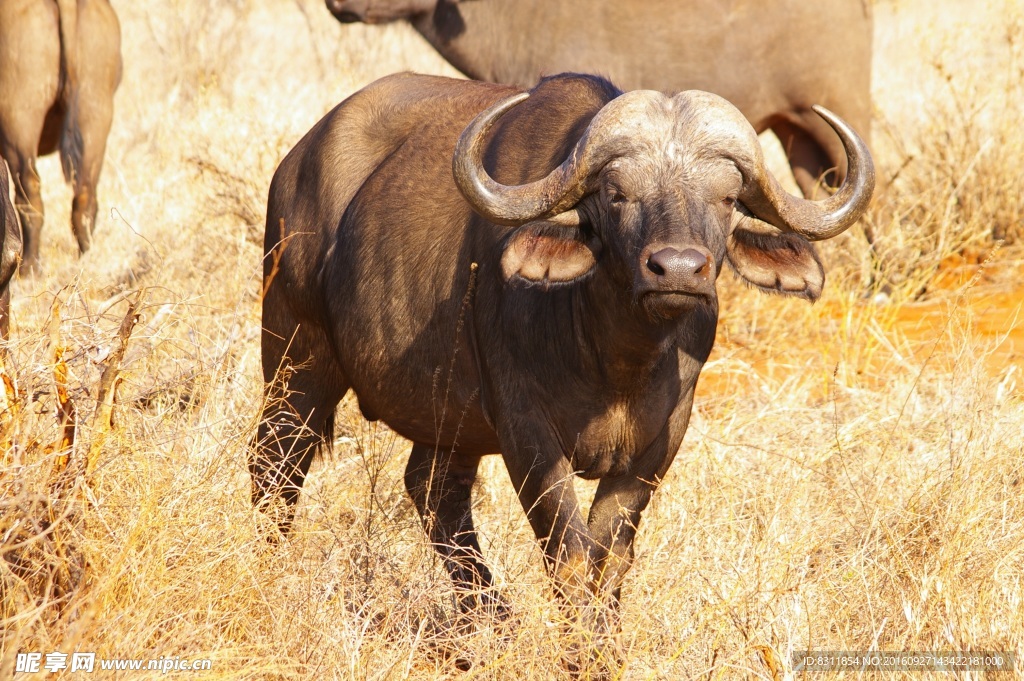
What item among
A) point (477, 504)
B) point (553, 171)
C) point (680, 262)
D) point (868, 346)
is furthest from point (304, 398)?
point (868, 346)

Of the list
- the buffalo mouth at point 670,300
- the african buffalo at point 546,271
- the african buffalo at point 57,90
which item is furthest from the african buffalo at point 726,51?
the buffalo mouth at point 670,300

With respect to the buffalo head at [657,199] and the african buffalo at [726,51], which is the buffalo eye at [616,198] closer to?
the buffalo head at [657,199]

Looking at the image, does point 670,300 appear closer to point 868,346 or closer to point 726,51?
point 868,346

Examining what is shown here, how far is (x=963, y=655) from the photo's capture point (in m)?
3.23

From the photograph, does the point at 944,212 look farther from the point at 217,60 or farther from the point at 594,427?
the point at 217,60

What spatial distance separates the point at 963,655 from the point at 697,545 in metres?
0.90

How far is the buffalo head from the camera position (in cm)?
323

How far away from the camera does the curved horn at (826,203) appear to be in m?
3.34

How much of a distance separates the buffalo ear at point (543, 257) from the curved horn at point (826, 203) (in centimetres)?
48

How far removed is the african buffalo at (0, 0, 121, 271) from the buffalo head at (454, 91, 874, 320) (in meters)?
4.83

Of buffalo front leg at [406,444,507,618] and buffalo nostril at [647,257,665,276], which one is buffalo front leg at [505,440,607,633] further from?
buffalo front leg at [406,444,507,618]

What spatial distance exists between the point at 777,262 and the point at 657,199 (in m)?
0.46

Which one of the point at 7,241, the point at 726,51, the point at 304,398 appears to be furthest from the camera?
the point at 726,51

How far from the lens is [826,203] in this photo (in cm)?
339
